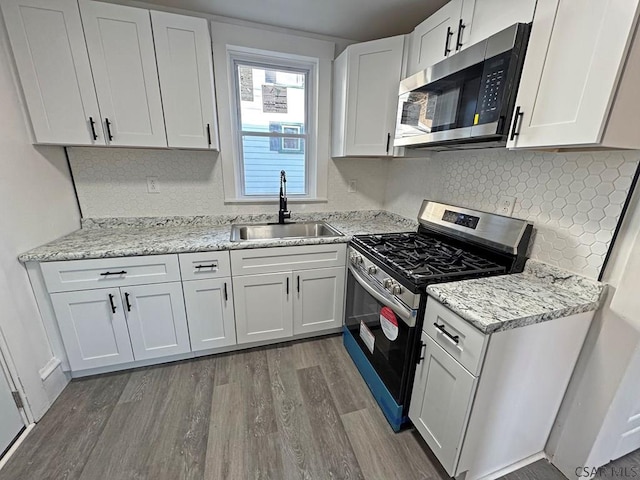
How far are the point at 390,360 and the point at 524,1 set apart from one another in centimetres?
170

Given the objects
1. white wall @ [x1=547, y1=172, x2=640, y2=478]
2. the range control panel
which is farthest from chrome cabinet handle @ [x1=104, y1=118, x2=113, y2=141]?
white wall @ [x1=547, y1=172, x2=640, y2=478]

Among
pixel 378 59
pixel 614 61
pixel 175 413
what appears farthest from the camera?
pixel 378 59

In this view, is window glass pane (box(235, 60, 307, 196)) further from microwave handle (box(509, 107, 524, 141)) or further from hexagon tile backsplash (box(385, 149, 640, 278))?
microwave handle (box(509, 107, 524, 141))

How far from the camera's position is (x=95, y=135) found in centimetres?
167

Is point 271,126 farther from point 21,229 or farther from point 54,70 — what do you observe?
point 21,229

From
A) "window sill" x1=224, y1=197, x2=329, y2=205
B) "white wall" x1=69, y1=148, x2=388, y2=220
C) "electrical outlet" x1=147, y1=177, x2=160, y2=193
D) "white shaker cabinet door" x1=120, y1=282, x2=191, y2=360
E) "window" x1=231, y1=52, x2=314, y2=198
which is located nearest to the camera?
"white shaker cabinet door" x1=120, y1=282, x2=191, y2=360

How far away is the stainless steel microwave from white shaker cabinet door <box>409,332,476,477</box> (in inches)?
38.7

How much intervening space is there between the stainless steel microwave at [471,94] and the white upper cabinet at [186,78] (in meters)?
1.31

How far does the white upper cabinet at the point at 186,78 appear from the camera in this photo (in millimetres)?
1660

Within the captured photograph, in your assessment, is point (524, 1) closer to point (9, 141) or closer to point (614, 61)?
point (614, 61)

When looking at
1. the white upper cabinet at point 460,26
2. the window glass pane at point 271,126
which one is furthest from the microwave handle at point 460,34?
the window glass pane at point 271,126

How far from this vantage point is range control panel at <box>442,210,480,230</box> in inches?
62.2

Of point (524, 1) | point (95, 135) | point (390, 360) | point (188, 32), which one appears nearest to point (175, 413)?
point (390, 360)

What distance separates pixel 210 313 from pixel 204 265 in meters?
0.35
